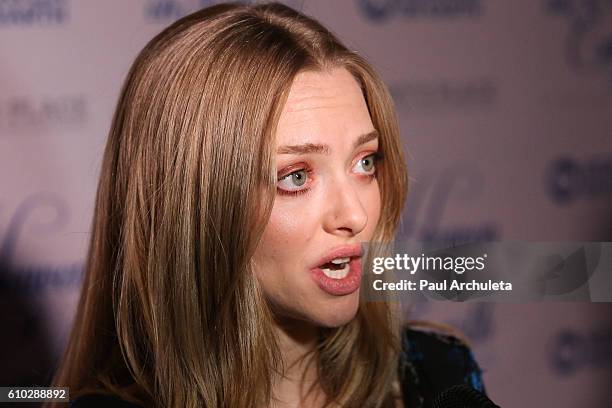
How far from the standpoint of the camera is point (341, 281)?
73 cm

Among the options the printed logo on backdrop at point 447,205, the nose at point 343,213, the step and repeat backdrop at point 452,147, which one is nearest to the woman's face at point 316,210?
the nose at point 343,213

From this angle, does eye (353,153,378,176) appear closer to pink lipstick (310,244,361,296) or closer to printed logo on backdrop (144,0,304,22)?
pink lipstick (310,244,361,296)

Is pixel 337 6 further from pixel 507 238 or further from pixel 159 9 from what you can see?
pixel 507 238

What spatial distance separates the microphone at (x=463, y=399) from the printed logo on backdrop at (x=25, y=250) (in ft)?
2.02

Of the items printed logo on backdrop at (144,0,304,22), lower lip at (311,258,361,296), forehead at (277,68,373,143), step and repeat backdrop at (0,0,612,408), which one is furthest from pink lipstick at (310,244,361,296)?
printed logo on backdrop at (144,0,304,22)

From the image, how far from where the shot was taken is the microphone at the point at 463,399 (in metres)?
0.56

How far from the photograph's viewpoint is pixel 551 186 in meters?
1.23

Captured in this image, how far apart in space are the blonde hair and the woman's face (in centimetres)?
1

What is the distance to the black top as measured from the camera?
2.84 ft

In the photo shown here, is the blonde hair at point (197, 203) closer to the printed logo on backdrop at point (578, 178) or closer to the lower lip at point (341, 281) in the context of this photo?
the lower lip at point (341, 281)

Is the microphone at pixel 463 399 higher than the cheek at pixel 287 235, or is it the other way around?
the cheek at pixel 287 235

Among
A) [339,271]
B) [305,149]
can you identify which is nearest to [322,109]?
[305,149]

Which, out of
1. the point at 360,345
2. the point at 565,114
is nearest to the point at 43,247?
the point at 360,345

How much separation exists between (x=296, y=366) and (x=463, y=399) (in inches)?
10.6
